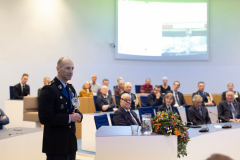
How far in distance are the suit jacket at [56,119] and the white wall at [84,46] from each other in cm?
657

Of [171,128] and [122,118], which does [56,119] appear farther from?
[122,118]

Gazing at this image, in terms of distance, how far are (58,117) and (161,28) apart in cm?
815

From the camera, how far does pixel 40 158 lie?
3.25m

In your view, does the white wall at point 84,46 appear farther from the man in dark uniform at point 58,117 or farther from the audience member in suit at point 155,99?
the man in dark uniform at point 58,117

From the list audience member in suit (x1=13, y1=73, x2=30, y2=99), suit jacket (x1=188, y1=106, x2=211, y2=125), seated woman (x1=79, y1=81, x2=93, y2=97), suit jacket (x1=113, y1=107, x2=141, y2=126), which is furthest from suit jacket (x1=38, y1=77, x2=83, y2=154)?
audience member in suit (x1=13, y1=73, x2=30, y2=99)

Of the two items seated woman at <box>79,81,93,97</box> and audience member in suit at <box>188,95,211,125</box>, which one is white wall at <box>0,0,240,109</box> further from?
audience member in suit at <box>188,95,211,125</box>

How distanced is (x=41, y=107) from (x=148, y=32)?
7912mm

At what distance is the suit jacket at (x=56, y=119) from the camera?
72.8 inches

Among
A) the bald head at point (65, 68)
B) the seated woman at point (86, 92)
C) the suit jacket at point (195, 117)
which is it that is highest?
the bald head at point (65, 68)

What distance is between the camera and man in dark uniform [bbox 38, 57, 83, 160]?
1.85 m

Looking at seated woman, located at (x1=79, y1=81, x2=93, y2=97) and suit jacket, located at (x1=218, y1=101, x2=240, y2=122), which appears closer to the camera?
suit jacket, located at (x1=218, y1=101, x2=240, y2=122)

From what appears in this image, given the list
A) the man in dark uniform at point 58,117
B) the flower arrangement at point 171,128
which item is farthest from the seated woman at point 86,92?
the man in dark uniform at point 58,117

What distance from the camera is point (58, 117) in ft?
6.09

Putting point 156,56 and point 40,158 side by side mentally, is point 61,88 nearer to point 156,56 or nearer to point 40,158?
point 40,158
